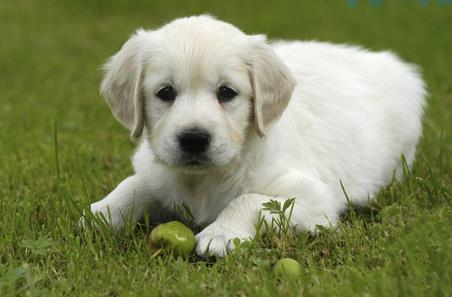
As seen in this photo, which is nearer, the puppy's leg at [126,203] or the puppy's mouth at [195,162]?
the puppy's mouth at [195,162]

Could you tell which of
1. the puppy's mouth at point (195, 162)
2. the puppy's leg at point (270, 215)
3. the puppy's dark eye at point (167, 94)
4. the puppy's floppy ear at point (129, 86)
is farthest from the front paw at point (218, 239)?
the puppy's floppy ear at point (129, 86)

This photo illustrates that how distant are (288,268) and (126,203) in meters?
1.28

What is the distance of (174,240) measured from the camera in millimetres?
3648

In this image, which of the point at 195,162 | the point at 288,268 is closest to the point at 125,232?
the point at 195,162

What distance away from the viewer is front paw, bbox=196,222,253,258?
3582 millimetres

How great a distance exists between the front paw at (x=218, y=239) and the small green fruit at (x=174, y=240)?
48 millimetres

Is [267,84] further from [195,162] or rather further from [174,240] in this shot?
[174,240]

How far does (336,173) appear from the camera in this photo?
4.64 metres

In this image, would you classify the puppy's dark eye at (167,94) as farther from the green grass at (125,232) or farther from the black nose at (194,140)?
the green grass at (125,232)

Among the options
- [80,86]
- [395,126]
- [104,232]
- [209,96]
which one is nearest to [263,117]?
[209,96]

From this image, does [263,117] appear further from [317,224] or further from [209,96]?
[317,224]

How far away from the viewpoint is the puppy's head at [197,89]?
3.73 metres

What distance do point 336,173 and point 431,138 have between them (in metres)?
1.54

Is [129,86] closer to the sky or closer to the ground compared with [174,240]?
closer to the sky
